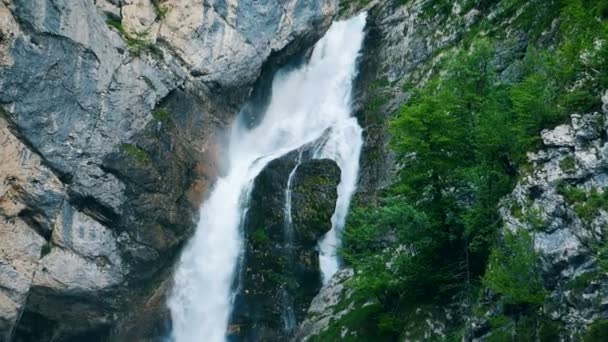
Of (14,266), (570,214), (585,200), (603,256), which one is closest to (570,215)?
(570,214)

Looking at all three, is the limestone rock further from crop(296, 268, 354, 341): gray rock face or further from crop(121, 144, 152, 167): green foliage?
crop(296, 268, 354, 341): gray rock face

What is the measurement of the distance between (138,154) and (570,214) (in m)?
20.5

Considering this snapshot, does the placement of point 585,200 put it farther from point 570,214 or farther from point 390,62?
point 390,62

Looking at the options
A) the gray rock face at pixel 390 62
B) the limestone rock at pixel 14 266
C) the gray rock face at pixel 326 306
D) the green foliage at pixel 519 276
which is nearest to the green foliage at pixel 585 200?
the green foliage at pixel 519 276

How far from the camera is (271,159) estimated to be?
34656mm

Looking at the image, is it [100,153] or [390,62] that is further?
[390,62]

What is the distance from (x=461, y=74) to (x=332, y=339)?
36.0ft

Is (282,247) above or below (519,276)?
above

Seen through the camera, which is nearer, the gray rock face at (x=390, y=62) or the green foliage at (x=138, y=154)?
the green foliage at (x=138, y=154)

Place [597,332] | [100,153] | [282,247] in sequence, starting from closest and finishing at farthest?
[597,332], [100,153], [282,247]

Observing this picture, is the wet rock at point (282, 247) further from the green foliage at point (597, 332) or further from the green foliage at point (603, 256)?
the green foliage at point (603, 256)

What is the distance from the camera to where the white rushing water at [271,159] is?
3059 centimetres

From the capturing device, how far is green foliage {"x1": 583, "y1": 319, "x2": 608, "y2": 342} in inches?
543

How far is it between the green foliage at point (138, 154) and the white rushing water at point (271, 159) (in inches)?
157
